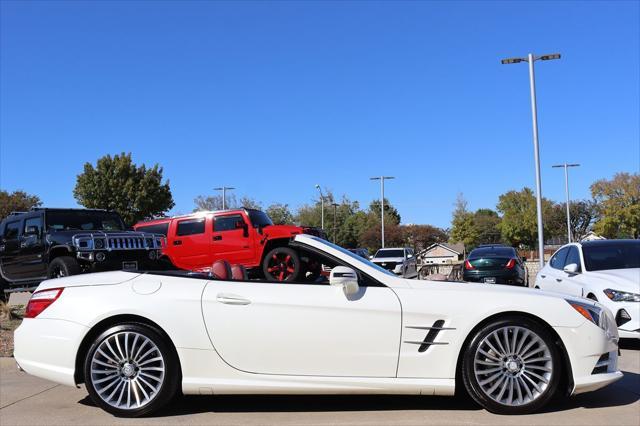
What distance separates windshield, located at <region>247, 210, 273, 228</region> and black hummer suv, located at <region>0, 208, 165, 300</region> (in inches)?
81.3

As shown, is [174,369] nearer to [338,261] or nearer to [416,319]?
[338,261]

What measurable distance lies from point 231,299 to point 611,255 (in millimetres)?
5970

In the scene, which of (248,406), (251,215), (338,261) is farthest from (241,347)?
(251,215)

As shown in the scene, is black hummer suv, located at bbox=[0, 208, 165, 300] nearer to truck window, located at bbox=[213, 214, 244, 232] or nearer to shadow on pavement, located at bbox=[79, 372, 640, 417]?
truck window, located at bbox=[213, 214, 244, 232]

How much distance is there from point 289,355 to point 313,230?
29.2 ft

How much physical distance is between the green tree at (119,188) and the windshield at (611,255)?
3365 centimetres

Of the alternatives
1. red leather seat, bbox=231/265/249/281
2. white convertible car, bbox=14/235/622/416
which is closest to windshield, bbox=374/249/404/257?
red leather seat, bbox=231/265/249/281

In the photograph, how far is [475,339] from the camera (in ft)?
13.6

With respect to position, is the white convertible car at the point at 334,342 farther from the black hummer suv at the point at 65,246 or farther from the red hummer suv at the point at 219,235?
the red hummer suv at the point at 219,235

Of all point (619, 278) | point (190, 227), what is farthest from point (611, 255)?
point (190, 227)

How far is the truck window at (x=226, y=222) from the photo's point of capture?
12.2 meters

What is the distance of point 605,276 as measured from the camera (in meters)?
7.09

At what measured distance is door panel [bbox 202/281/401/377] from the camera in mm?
4121

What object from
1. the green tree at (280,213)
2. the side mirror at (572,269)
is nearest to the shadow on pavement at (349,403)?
the side mirror at (572,269)
